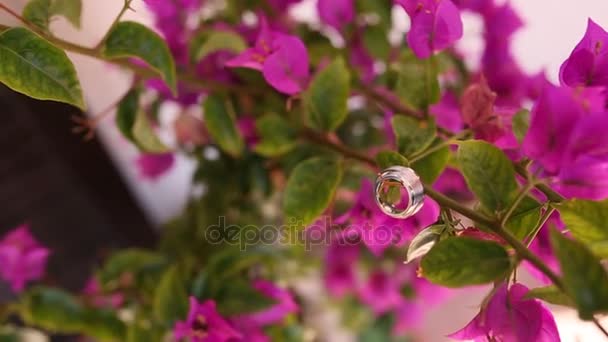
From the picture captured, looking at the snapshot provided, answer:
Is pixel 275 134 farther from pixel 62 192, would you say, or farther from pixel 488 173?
pixel 62 192

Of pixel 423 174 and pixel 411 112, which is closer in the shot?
pixel 423 174

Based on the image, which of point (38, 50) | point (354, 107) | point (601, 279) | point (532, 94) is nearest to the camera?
point (601, 279)

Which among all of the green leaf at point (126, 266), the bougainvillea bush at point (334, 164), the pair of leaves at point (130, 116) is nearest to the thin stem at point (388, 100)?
the bougainvillea bush at point (334, 164)

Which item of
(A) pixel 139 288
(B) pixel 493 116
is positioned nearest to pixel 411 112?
(B) pixel 493 116

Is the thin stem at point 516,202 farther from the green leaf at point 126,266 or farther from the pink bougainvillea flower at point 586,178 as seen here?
the green leaf at point 126,266

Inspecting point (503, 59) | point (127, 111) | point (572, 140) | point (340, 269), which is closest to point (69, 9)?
point (127, 111)

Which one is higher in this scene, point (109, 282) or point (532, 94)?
point (532, 94)

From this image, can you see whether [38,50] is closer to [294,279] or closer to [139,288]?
[139,288]
